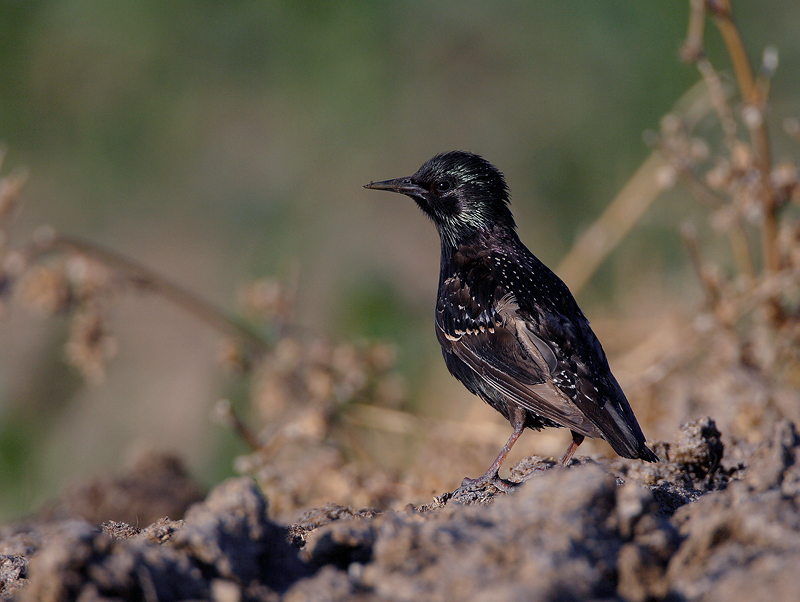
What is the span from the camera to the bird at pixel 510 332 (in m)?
3.46

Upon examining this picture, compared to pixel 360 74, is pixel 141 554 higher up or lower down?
lower down

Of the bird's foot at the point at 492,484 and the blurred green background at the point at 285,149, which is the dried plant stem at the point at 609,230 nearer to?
the blurred green background at the point at 285,149

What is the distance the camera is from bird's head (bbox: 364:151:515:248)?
4.45 m

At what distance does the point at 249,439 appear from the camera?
5.06m

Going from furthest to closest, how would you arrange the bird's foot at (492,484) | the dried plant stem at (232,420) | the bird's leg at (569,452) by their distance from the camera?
the dried plant stem at (232,420) → the bird's leg at (569,452) → the bird's foot at (492,484)

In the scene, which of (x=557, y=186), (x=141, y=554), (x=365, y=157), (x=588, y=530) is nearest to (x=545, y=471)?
(x=588, y=530)

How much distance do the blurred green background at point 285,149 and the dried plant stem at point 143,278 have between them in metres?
1.16

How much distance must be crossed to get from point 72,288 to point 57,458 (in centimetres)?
254

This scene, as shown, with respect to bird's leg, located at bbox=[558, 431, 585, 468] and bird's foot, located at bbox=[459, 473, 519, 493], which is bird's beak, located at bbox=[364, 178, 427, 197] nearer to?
bird's leg, located at bbox=[558, 431, 585, 468]

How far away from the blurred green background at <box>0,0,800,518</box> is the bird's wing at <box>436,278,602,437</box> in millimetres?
2592

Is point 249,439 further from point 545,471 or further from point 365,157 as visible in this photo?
point 365,157

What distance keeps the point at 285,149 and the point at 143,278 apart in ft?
13.2

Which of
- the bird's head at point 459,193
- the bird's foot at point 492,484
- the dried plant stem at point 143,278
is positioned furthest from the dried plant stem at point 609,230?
the bird's foot at point 492,484

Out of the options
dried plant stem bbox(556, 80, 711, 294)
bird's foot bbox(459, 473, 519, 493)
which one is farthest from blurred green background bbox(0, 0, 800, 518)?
bird's foot bbox(459, 473, 519, 493)
